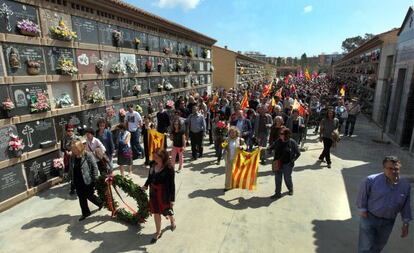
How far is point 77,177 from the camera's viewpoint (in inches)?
204

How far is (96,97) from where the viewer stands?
8.75 meters

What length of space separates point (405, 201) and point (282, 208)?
2.58 m

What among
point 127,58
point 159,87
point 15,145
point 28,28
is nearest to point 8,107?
point 15,145

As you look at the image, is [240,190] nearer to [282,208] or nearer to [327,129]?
[282,208]

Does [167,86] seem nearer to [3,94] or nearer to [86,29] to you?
[86,29]

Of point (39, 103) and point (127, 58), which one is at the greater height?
point (127, 58)

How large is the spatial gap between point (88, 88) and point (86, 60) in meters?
0.86

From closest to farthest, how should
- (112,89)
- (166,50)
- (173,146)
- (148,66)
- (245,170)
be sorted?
(245,170), (173,146), (112,89), (148,66), (166,50)

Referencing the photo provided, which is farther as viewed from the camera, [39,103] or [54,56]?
[54,56]

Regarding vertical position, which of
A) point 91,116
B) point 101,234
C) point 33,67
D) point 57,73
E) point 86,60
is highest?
point 86,60

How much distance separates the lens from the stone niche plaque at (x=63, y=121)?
7398 mm

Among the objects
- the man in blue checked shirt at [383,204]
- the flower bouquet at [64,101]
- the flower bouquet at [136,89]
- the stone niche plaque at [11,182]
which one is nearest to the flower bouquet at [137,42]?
the flower bouquet at [136,89]

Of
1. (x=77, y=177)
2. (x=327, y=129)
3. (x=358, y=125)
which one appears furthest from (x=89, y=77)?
(x=358, y=125)

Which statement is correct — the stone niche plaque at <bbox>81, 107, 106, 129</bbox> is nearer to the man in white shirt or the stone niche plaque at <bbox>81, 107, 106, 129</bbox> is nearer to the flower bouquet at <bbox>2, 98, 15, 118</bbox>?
the man in white shirt
